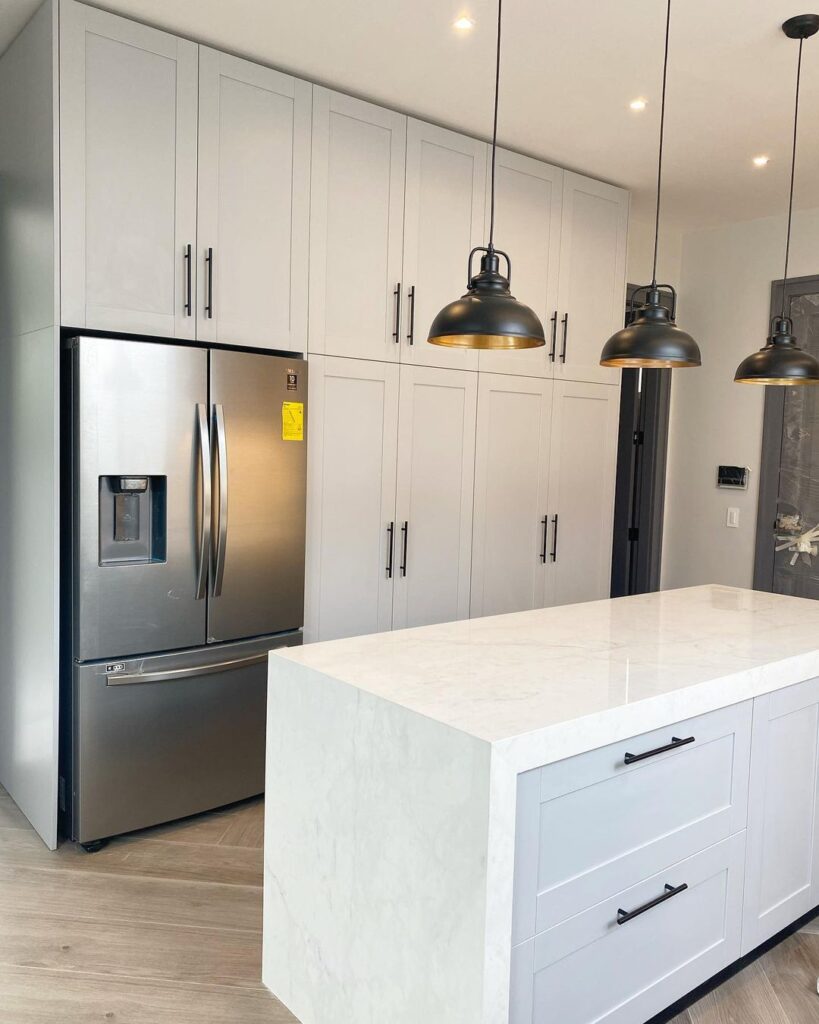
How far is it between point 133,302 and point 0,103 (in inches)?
40.4

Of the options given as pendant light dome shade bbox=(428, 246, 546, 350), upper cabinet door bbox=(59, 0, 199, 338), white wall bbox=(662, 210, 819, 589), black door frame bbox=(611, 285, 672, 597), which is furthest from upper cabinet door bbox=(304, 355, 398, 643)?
white wall bbox=(662, 210, 819, 589)

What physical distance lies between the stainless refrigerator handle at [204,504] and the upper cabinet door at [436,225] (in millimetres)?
1007

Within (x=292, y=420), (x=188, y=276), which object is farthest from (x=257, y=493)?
(x=188, y=276)

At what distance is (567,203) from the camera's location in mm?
4203

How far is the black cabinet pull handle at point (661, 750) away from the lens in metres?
1.77

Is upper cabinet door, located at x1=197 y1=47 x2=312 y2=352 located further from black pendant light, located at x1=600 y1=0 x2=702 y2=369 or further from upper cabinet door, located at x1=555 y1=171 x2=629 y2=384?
upper cabinet door, located at x1=555 y1=171 x2=629 y2=384

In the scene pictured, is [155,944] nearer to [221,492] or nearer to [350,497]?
[221,492]

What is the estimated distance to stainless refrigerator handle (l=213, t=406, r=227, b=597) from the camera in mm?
3014

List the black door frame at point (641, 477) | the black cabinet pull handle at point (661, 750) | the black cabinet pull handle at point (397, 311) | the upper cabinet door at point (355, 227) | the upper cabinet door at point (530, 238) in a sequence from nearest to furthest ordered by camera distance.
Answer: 1. the black cabinet pull handle at point (661, 750)
2. the upper cabinet door at point (355, 227)
3. the black cabinet pull handle at point (397, 311)
4. the upper cabinet door at point (530, 238)
5. the black door frame at point (641, 477)

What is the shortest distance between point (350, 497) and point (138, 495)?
0.90 metres

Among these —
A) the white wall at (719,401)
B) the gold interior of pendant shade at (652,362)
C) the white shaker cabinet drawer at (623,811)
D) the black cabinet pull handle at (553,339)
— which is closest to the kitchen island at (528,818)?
the white shaker cabinet drawer at (623,811)

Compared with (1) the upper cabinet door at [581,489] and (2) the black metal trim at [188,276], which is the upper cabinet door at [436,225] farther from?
(2) the black metal trim at [188,276]

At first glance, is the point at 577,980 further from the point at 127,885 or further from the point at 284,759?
the point at 127,885

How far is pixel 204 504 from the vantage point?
9.84ft
